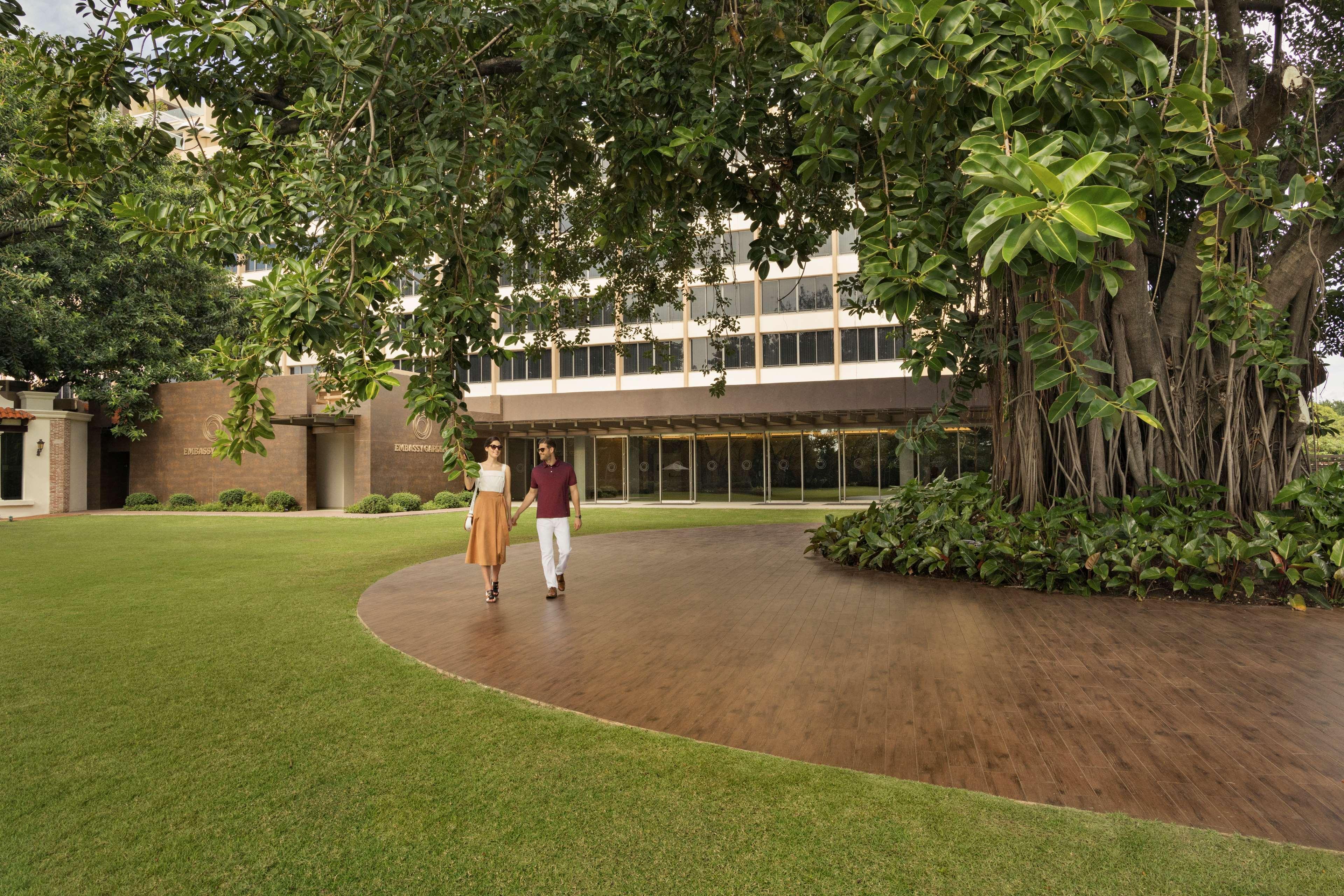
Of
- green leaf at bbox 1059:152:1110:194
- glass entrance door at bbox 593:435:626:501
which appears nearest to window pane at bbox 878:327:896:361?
glass entrance door at bbox 593:435:626:501

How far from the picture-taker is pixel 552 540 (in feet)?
28.6

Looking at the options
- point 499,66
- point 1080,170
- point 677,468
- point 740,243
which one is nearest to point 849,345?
point 740,243

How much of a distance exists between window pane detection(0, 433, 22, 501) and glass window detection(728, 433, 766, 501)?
80.8 feet

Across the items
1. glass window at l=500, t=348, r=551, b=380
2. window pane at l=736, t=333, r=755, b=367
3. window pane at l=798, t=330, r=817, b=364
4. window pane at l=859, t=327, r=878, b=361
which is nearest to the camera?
window pane at l=859, t=327, r=878, b=361

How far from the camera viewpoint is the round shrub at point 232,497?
26469 mm

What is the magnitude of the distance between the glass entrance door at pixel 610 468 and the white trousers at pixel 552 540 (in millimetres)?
21250

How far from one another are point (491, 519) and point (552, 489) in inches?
30.3

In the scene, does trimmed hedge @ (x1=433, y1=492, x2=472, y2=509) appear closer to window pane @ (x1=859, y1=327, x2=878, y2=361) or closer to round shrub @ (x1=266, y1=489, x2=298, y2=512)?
round shrub @ (x1=266, y1=489, x2=298, y2=512)

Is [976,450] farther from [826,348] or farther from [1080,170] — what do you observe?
[1080,170]

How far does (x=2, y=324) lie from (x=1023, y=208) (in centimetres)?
2968

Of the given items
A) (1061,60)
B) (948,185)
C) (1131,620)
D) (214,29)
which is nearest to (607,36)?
(214,29)

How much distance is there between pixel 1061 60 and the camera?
2451 mm

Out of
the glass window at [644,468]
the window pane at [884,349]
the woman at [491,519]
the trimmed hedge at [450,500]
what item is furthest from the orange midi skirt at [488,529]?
the window pane at [884,349]

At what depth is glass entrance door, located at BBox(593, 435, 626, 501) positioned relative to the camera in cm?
3030
